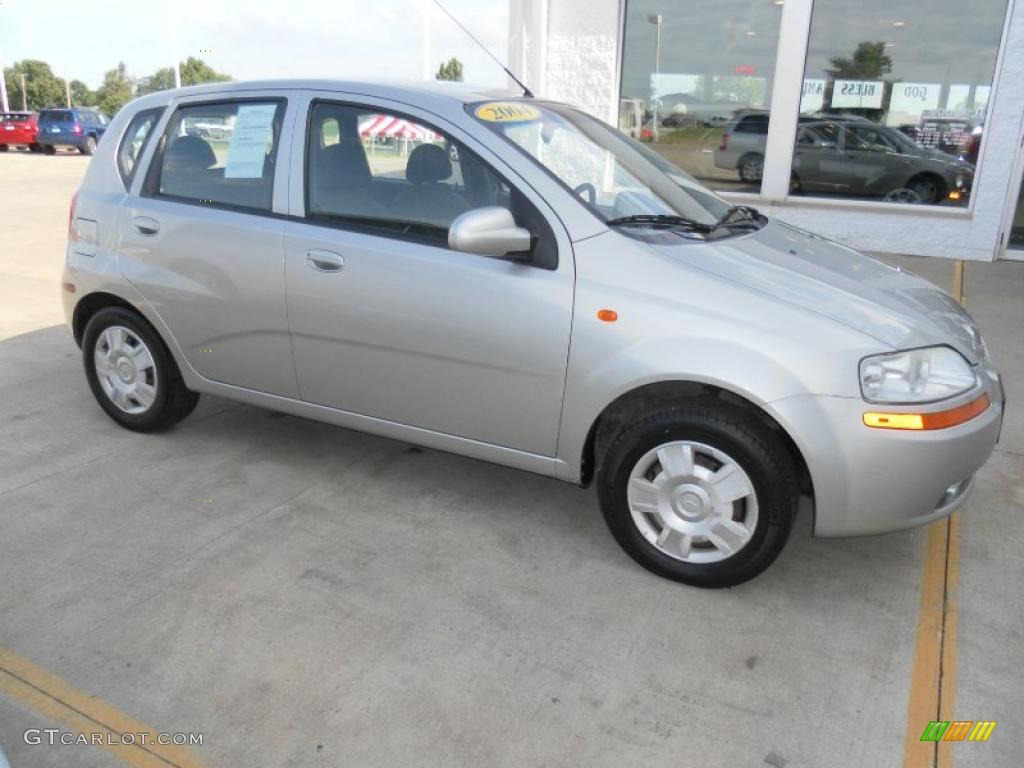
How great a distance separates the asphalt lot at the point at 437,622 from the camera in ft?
7.72

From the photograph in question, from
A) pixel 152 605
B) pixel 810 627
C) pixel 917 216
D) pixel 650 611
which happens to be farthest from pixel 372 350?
pixel 917 216

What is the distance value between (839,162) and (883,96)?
802 millimetres

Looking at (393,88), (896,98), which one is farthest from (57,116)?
(393,88)

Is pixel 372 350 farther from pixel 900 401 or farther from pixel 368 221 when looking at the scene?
pixel 900 401

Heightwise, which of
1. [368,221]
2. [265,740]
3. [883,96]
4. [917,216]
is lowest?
[265,740]

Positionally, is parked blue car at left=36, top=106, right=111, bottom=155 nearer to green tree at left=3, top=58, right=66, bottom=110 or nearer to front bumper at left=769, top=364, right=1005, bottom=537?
front bumper at left=769, top=364, right=1005, bottom=537

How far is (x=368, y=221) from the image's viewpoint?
3410 mm

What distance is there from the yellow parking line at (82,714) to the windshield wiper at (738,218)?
263 cm

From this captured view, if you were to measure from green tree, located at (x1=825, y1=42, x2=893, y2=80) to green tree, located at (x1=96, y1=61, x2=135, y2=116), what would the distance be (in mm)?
118447

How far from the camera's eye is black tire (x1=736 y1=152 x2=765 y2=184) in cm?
985

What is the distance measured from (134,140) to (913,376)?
3649 mm

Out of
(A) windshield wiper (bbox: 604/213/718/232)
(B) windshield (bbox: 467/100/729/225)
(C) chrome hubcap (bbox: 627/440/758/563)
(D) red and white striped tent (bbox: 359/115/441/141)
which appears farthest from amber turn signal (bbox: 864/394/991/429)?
(D) red and white striped tent (bbox: 359/115/441/141)

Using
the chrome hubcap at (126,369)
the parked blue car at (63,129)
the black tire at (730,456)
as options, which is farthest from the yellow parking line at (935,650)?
the parked blue car at (63,129)

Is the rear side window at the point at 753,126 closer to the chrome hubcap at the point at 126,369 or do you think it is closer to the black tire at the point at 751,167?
the black tire at the point at 751,167
